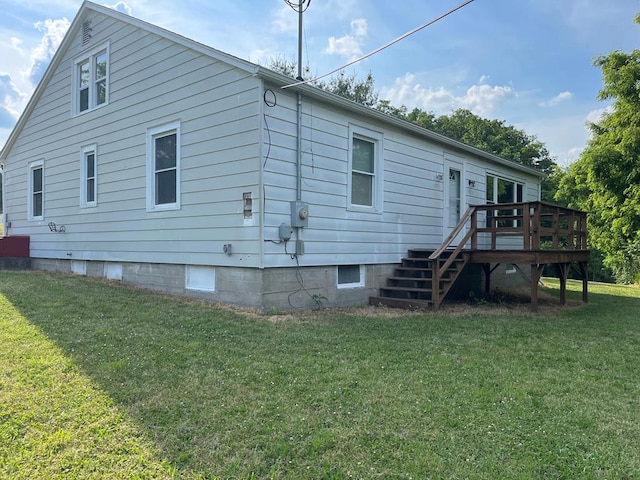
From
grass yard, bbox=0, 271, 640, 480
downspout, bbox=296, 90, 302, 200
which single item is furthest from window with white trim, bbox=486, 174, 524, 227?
downspout, bbox=296, 90, 302, 200

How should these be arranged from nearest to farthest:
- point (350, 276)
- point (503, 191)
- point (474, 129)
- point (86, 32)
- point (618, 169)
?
point (350, 276), point (86, 32), point (503, 191), point (618, 169), point (474, 129)

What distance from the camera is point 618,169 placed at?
16.1 metres

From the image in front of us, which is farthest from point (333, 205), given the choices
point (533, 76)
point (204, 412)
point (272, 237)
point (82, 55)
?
point (533, 76)

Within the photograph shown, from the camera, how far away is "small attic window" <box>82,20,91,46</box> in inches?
380

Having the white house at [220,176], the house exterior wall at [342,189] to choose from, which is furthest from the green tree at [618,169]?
the house exterior wall at [342,189]

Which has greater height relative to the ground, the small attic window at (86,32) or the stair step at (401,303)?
the small attic window at (86,32)

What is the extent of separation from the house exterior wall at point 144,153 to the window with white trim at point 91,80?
0.62 ft

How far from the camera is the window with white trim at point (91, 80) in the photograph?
30.5 feet

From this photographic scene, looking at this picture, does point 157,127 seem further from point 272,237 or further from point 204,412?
point 204,412

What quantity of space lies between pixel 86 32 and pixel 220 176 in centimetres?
597

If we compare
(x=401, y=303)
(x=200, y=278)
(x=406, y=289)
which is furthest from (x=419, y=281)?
(x=200, y=278)

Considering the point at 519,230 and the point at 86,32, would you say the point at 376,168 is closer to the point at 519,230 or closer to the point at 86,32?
the point at 519,230

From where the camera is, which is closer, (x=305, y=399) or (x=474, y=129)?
(x=305, y=399)

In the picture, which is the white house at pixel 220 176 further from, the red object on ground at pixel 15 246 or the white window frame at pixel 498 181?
the red object on ground at pixel 15 246
